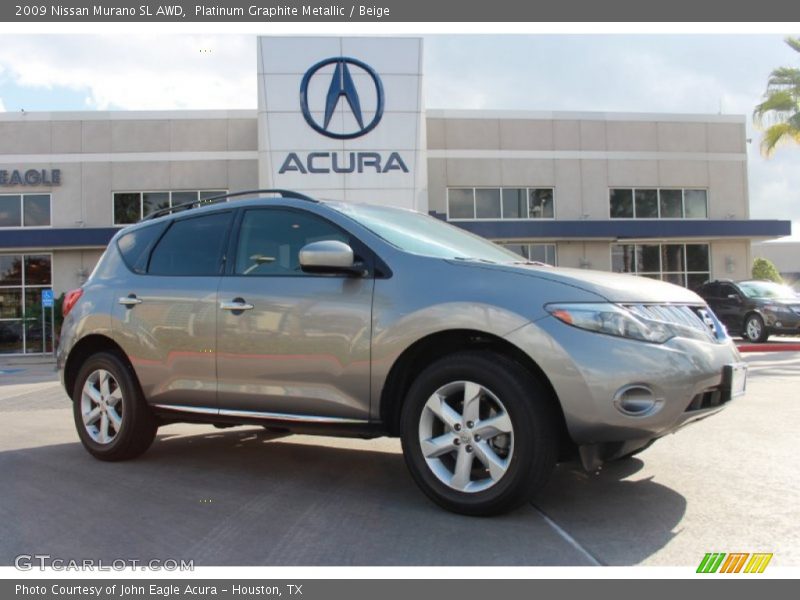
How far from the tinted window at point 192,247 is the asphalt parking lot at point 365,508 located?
1451 mm

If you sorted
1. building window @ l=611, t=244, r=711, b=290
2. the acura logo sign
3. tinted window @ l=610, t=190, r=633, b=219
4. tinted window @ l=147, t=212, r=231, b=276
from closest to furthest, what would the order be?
1. tinted window @ l=147, t=212, r=231, b=276
2. the acura logo sign
3. tinted window @ l=610, t=190, r=633, b=219
4. building window @ l=611, t=244, r=711, b=290

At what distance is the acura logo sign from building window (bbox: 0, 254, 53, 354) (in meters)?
10.9

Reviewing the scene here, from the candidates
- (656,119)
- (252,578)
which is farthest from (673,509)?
(656,119)

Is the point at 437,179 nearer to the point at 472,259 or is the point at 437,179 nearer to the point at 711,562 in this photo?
the point at 472,259

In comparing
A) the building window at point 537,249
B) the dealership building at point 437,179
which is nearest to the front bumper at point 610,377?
the dealership building at point 437,179

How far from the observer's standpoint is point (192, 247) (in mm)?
4949

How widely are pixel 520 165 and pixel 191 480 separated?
2154cm

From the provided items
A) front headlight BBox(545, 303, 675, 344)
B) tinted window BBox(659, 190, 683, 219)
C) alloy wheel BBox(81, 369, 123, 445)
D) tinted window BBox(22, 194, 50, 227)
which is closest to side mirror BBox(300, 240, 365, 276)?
front headlight BBox(545, 303, 675, 344)

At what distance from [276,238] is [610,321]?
88.1 inches

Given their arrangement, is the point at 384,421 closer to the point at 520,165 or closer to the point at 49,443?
the point at 49,443

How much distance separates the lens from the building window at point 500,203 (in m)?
24.3

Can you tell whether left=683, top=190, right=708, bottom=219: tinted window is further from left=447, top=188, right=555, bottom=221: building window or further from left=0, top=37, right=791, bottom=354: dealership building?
left=447, top=188, right=555, bottom=221: building window

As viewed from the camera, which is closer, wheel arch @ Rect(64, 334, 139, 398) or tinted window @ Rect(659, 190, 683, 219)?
wheel arch @ Rect(64, 334, 139, 398)

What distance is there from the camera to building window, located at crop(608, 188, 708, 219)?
82.5 ft
